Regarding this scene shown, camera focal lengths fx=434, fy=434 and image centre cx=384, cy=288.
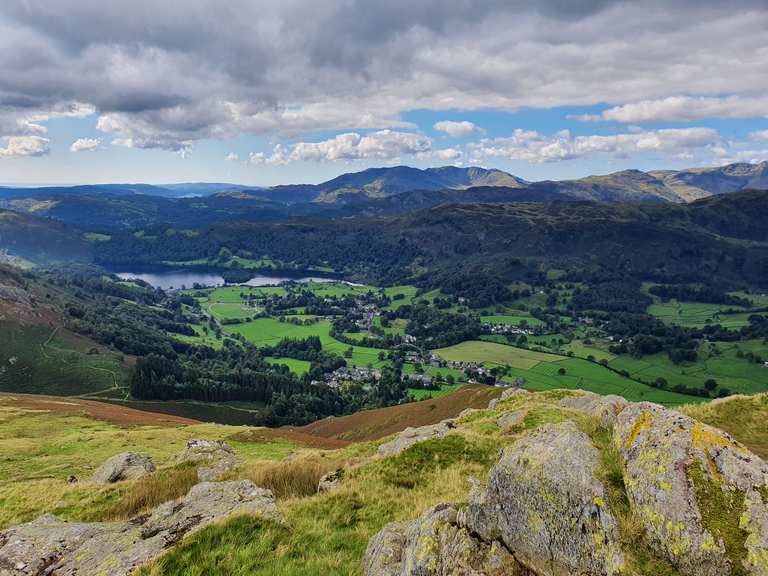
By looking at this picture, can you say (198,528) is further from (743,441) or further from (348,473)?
(743,441)

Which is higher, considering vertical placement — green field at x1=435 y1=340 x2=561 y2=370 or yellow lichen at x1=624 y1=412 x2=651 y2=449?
yellow lichen at x1=624 y1=412 x2=651 y2=449

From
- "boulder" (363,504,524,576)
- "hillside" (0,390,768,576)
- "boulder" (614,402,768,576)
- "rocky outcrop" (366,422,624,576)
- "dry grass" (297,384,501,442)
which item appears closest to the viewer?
"boulder" (614,402,768,576)

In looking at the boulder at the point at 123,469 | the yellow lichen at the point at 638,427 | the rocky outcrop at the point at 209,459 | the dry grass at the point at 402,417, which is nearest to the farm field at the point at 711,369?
the dry grass at the point at 402,417

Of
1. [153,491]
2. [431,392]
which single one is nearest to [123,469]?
[153,491]

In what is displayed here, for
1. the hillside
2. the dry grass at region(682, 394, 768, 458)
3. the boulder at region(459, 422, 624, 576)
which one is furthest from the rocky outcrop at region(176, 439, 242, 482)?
the dry grass at region(682, 394, 768, 458)

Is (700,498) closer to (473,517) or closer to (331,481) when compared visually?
(473,517)

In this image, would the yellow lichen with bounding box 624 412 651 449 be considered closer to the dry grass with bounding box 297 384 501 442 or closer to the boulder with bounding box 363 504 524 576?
the boulder with bounding box 363 504 524 576
